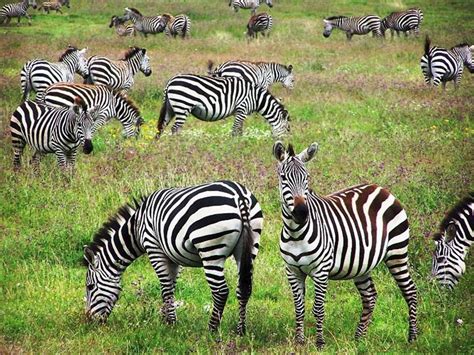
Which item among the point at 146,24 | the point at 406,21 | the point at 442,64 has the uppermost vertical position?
the point at 406,21

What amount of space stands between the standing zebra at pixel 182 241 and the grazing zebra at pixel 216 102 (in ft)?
26.5

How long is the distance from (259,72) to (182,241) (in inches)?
554

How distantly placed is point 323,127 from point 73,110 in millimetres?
5616

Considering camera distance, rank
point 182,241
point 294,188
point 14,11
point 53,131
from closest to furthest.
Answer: point 294,188
point 182,241
point 53,131
point 14,11

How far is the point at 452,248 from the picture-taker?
8.13 meters

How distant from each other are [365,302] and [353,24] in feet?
93.1

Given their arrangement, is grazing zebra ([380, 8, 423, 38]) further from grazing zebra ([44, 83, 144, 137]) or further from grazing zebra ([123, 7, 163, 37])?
grazing zebra ([44, 83, 144, 137])

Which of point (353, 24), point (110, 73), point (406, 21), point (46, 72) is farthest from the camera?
point (353, 24)

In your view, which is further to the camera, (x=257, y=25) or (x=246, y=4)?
(x=246, y=4)

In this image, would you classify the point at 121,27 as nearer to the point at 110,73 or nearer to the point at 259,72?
the point at 110,73

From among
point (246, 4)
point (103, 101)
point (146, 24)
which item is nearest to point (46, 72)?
point (103, 101)

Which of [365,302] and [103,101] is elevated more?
[103,101]

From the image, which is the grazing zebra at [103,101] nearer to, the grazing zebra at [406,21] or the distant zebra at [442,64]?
the distant zebra at [442,64]

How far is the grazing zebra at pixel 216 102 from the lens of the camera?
1600 centimetres
